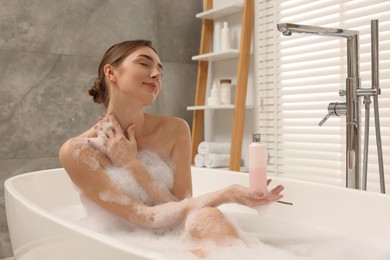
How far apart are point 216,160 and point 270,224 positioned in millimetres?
958

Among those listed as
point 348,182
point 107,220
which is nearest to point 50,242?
point 107,220

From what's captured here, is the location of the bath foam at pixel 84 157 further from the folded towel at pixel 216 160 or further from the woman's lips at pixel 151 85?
the folded towel at pixel 216 160

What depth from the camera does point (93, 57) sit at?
115 inches

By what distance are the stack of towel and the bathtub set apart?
0.56 meters

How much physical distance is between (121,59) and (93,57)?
4.34 ft

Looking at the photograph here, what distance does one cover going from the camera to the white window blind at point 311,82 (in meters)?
2.21

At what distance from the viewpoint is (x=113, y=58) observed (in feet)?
5.56

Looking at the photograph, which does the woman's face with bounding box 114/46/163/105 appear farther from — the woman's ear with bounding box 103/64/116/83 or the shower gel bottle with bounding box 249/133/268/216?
the shower gel bottle with bounding box 249/133/268/216

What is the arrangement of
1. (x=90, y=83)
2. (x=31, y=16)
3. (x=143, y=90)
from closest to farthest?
(x=143, y=90)
(x=31, y=16)
(x=90, y=83)

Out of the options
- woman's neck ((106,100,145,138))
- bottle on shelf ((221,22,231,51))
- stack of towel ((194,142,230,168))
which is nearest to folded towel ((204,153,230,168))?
stack of towel ((194,142,230,168))

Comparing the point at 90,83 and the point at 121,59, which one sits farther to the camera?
the point at 90,83

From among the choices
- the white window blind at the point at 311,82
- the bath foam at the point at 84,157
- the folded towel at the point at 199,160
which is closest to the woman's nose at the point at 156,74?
the bath foam at the point at 84,157

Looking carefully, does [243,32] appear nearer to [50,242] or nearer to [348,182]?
[348,182]

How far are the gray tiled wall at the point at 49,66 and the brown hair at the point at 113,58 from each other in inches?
41.5
